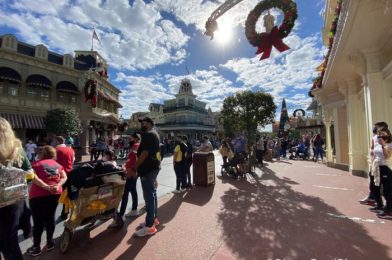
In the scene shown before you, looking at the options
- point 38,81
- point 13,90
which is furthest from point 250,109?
point 13,90

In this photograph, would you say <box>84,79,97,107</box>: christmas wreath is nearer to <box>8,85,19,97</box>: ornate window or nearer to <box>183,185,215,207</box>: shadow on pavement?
<box>8,85,19,97</box>: ornate window

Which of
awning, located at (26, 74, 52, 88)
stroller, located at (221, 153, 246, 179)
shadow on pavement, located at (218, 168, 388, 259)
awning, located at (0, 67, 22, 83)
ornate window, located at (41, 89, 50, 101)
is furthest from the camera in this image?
ornate window, located at (41, 89, 50, 101)

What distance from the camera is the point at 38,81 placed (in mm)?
19516

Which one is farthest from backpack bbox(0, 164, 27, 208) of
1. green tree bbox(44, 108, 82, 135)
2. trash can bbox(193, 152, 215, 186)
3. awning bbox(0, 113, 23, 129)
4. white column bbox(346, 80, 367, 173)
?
awning bbox(0, 113, 23, 129)

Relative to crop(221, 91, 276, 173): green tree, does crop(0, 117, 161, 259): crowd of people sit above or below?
below

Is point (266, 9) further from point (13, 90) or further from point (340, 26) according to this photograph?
point (13, 90)

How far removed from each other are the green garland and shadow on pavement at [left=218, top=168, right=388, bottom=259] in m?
4.54

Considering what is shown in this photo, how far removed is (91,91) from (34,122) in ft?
19.6

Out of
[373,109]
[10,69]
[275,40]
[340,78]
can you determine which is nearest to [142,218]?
[275,40]

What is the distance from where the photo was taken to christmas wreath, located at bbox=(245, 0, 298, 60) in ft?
19.2

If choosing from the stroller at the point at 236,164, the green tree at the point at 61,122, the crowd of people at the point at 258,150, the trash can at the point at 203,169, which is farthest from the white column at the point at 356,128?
the green tree at the point at 61,122

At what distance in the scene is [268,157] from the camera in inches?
619

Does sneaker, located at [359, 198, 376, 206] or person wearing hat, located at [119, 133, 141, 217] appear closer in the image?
person wearing hat, located at [119, 133, 141, 217]

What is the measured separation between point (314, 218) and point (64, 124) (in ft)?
62.4
